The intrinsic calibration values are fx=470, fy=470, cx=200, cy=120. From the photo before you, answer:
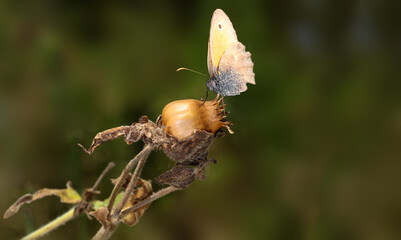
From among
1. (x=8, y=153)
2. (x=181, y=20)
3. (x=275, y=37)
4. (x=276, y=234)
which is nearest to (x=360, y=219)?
(x=276, y=234)

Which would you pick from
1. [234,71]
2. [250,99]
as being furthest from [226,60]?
[250,99]

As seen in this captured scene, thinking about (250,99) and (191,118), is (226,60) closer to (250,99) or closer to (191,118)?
(191,118)

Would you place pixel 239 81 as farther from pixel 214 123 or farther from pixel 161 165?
pixel 161 165

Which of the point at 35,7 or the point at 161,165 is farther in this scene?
the point at 35,7

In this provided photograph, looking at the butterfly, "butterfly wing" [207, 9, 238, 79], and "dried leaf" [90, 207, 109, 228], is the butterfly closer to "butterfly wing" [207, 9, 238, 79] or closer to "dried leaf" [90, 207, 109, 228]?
"butterfly wing" [207, 9, 238, 79]

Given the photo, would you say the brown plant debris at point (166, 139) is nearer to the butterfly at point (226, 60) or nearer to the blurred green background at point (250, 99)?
the butterfly at point (226, 60)

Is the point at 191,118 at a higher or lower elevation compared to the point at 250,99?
higher

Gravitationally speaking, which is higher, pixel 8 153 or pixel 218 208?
pixel 8 153
